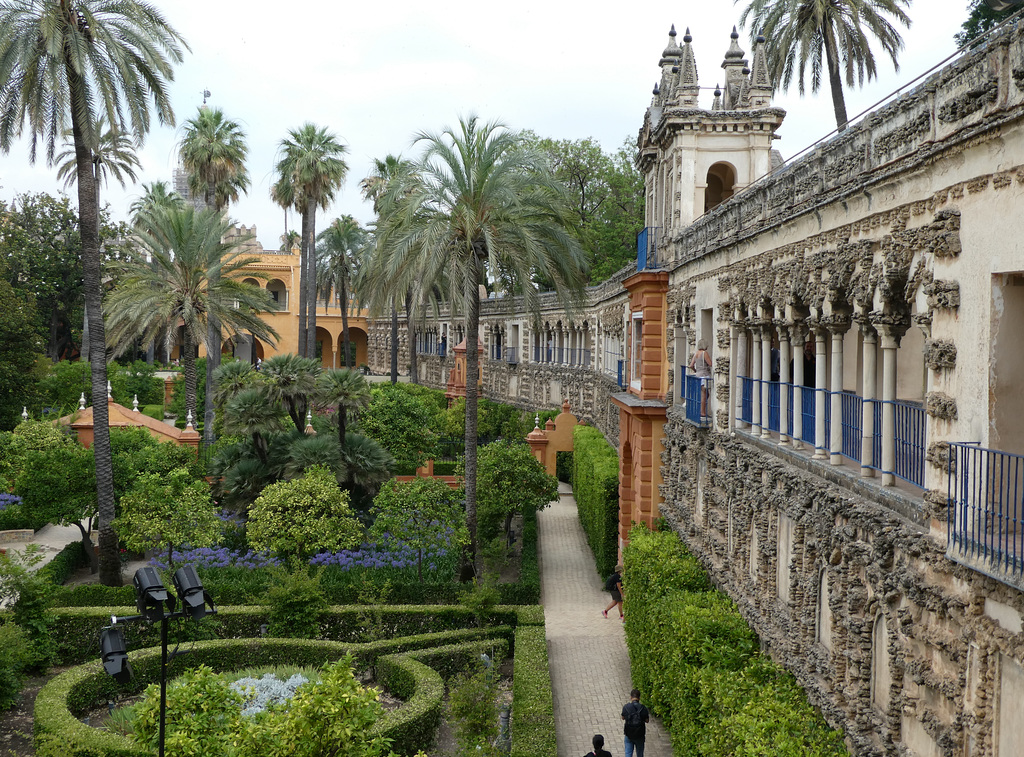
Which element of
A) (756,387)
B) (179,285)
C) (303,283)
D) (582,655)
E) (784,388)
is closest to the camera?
(784,388)

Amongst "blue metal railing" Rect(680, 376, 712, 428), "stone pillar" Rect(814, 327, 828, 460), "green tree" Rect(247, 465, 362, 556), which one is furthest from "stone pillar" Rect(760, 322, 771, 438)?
"green tree" Rect(247, 465, 362, 556)

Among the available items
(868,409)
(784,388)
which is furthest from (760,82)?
(868,409)

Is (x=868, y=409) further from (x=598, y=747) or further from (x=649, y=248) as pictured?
(x=649, y=248)

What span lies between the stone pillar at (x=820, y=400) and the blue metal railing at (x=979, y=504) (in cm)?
366

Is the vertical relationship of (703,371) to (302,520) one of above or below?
above

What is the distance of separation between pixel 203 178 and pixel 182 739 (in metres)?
36.4

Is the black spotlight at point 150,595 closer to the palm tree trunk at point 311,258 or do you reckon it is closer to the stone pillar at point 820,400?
the stone pillar at point 820,400

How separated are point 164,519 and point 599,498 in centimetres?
1088

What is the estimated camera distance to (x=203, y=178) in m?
41.3

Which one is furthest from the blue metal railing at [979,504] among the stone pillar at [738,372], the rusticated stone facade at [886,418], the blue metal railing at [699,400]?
the blue metal railing at [699,400]

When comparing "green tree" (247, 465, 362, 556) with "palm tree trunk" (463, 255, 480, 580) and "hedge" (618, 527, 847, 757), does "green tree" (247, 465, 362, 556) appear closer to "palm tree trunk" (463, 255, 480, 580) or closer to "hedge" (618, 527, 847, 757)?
"palm tree trunk" (463, 255, 480, 580)

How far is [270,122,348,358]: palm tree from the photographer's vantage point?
42.8 metres

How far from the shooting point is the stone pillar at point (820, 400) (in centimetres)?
1030

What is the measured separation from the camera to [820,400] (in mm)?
10398
